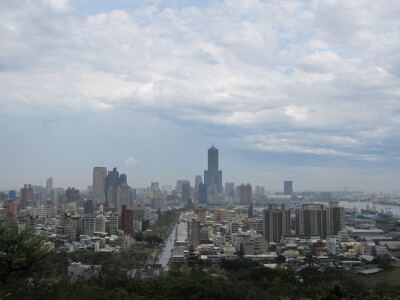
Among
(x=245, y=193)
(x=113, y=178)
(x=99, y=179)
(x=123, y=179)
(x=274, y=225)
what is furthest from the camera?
(x=245, y=193)

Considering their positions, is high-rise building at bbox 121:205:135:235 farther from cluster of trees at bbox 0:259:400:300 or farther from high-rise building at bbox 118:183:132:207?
high-rise building at bbox 118:183:132:207

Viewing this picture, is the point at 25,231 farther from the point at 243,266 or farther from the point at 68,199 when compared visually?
the point at 68,199

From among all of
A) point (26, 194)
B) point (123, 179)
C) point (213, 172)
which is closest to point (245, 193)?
point (123, 179)

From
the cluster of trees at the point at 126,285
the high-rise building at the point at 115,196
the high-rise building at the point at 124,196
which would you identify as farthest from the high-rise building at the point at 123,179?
the cluster of trees at the point at 126,285

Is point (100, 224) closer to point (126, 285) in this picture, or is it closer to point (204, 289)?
point (126, 285)

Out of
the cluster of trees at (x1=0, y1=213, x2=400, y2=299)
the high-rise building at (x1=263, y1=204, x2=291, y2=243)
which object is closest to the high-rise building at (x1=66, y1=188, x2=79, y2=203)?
the high-rise building at (x1=263, y1=204, x2=291, y2=243)

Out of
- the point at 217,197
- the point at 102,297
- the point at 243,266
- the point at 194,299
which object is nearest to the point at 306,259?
the point at 243,266

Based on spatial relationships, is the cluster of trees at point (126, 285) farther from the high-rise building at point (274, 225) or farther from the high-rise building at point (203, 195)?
the high-rise building at point (203, 195)
